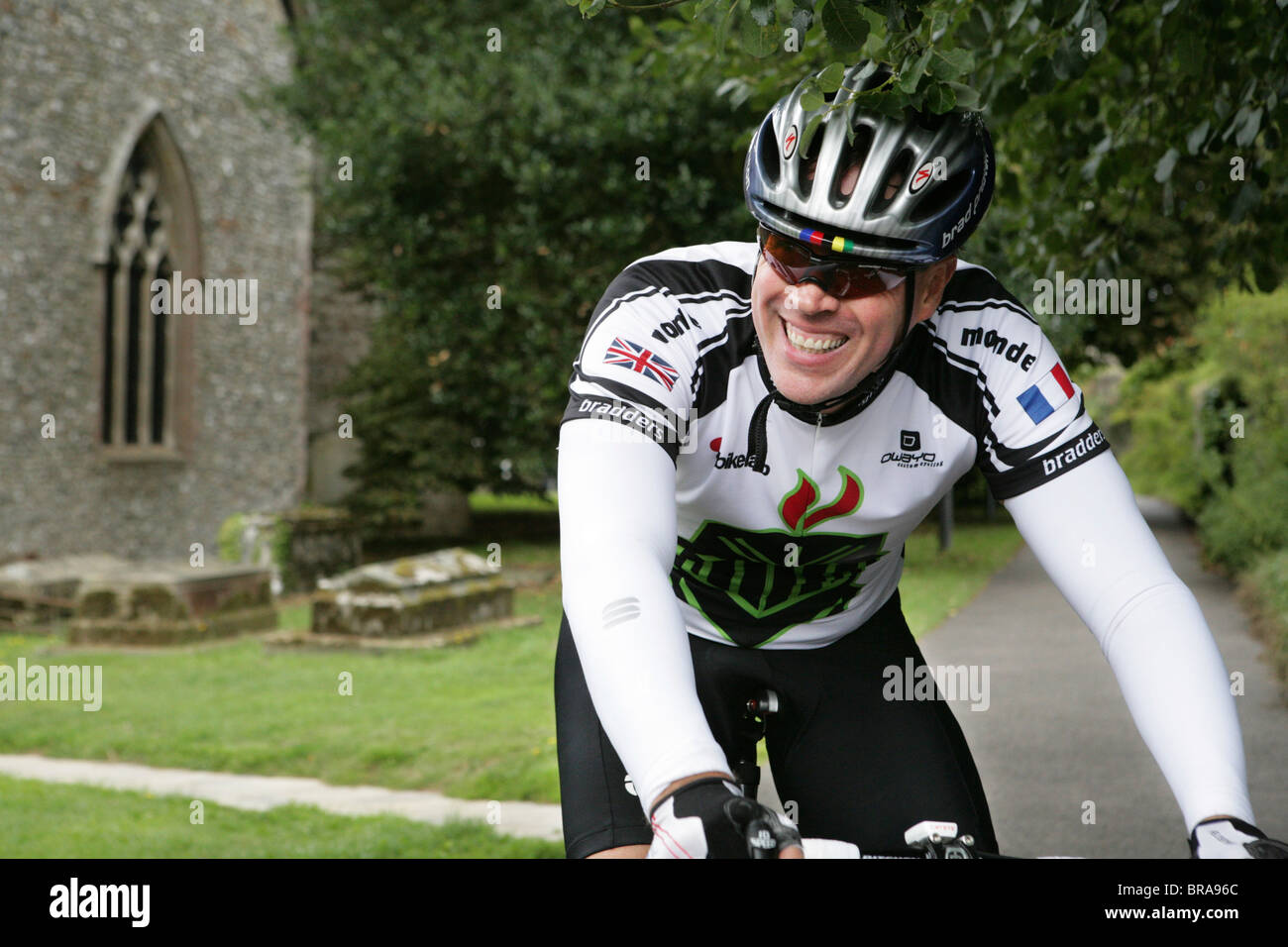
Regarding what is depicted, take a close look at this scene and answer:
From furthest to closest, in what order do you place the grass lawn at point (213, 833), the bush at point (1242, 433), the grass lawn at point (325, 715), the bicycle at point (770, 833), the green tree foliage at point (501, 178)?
the green tree foliage at point (501, 178) → the bush at point (1242, 433) → the grass lawn at point (325, 715) → the grass lawn at point (213, 833) → the bicycle at point (770, 833)

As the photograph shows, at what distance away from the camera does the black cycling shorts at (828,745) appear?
2666mm

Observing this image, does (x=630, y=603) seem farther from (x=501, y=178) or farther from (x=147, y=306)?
(x=147, y=306)

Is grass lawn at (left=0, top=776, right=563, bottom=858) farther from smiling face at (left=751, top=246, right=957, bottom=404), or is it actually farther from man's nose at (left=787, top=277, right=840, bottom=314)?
man's nose at (left=787, top=277, right=840, bottom=314)

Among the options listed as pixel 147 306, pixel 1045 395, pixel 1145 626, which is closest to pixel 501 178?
pixel 147 306

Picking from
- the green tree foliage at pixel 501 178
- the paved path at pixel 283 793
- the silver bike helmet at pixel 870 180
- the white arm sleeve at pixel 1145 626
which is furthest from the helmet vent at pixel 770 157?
the green tree foliage at pixel 501 178

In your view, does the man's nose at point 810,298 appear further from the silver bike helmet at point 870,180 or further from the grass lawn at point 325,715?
the grass lawn at point 325,715

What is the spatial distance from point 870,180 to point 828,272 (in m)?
0.19

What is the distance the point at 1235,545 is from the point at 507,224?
32.5 ft

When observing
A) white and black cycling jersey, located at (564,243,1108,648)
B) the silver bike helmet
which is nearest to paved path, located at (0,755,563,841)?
white and black cycling jersey, located at (564,243,1108,648)

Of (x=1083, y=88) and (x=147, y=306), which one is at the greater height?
(x=147, y=306)

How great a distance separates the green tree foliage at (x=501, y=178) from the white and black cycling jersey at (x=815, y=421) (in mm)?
13248

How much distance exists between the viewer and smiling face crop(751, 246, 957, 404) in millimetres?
2516

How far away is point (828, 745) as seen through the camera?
3.00m

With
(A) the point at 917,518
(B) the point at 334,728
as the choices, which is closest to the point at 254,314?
(B) the point at 334,728
